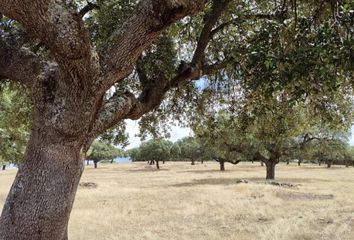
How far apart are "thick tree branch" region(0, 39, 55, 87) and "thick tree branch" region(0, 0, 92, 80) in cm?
130

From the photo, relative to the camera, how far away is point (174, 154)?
9675 cm

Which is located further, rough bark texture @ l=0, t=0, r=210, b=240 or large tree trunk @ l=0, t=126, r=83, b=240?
large tree trunk @ l=0, t=126, r=83, b=240

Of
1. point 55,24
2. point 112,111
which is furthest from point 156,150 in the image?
point 55,24

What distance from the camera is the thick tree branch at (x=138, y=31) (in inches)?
166

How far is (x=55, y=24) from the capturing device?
12.5 ft

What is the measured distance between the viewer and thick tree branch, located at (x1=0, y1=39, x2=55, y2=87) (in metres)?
5.14

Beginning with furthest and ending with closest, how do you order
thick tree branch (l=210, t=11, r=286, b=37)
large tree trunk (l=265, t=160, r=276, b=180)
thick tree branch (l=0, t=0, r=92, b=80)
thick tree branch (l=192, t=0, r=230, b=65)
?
large tree trunk (l=265, t=160, r=276, b=180)
thick tree branch (l=210, t=11, r=286, b=37)
thick tree branch (l=192, t=0, r=230, b=65)
thick tree branch (l=0, t=0, r=92, b=80)

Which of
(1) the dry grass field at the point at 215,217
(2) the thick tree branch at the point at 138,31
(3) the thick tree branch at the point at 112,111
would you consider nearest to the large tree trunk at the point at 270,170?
(1) the dry grass field at the point at 215,217

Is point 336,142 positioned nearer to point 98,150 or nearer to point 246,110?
point 246,110

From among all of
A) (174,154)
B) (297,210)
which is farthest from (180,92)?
(174,154)

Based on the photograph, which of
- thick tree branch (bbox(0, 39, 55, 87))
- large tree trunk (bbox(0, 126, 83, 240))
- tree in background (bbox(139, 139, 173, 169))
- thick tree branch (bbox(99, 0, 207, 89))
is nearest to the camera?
thick tree branch (bbox(99, 0, 207, 89))

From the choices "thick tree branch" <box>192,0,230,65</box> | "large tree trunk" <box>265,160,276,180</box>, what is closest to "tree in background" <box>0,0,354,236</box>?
"thick tree branch" <box>192,0,230,65</box>

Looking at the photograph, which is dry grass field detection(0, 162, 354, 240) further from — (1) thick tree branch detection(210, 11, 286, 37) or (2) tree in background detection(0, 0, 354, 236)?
(2) tree in background detection(0, 0, 354, 236)

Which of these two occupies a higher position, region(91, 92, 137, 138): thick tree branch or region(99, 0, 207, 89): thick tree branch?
region(99, 0, 207, 89): thick tree branch
